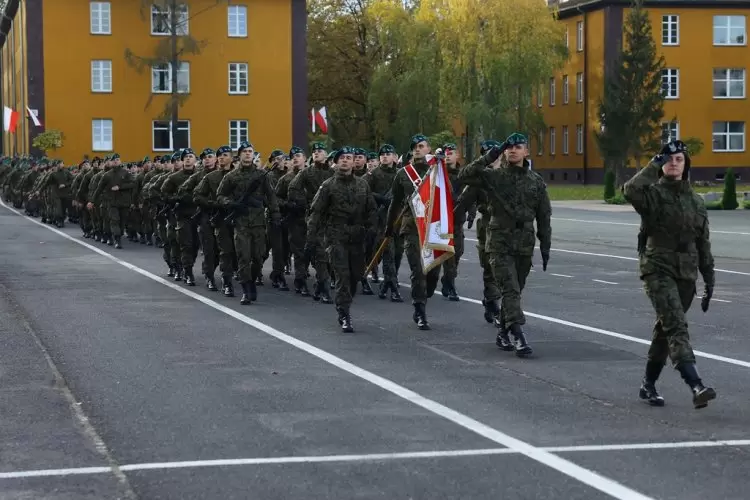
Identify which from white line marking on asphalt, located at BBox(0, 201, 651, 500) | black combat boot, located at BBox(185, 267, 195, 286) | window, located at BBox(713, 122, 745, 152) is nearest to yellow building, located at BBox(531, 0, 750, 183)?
window, located at BBox(713, 122, 745, 152)

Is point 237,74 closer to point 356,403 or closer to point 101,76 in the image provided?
point 101,76

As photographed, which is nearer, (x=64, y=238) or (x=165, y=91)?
(x=64, y=238)

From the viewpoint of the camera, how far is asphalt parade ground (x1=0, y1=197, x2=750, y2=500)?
23.3ft

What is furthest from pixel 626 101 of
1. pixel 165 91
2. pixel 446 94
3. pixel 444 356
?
pixel 444 356

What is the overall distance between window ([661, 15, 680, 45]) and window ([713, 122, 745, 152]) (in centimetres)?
500

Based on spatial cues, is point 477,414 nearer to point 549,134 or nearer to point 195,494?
point 195,494

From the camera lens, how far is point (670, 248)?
9281mm

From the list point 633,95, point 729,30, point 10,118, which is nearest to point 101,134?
point 10,118

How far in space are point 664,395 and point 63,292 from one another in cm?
1038

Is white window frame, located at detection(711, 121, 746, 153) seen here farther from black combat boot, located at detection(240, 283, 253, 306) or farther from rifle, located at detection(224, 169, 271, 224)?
black combat boot, located at detection(240, 283, 253, 306)

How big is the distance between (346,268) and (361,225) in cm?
56

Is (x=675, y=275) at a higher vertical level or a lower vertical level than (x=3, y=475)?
higher

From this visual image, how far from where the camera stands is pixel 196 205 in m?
19.1

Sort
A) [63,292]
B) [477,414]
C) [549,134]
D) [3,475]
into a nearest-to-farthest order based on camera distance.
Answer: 1. [3,475]
2. [477,414]
3. [63,292]
4. [549,134]
